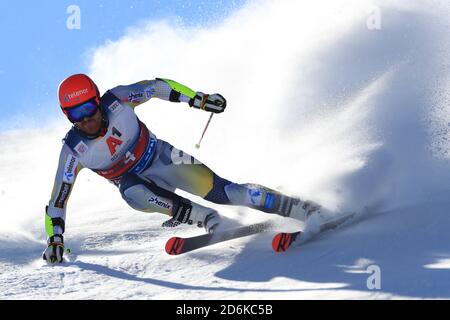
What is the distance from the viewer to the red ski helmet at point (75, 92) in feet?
20.6

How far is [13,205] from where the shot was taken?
1062 centimetres

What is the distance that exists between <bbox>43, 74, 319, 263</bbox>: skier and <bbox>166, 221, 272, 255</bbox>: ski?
163 millimetres

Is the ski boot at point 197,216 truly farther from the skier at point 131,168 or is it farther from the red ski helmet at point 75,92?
the red ski helmet at point 75,92

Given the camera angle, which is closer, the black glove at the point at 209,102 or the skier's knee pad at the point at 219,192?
the skier's knee pad at the point at 219,192

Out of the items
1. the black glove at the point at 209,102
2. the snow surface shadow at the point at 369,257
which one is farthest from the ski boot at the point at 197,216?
the black glove at the point at 209,102

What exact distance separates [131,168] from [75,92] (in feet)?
2.90

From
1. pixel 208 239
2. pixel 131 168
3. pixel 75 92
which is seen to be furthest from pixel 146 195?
pixel 75 92

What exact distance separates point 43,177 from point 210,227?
7.10 meters

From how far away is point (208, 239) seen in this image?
21.6ft

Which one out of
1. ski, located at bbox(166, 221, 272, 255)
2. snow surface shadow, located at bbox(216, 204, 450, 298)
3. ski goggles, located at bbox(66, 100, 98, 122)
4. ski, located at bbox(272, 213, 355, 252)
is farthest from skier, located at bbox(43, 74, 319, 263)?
snow surface shadow, located at bbox(216, 204, 450, 298)

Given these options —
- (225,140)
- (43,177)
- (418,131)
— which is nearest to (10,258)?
(418,131)

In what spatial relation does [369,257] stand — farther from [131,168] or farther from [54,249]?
[54,249]

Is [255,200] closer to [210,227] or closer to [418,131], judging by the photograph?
[210,227]

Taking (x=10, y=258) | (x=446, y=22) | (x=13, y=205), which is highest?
(x=446, y=22)
